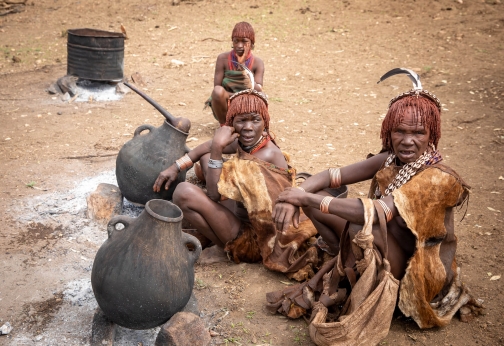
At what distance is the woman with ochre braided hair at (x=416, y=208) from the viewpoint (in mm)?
2910

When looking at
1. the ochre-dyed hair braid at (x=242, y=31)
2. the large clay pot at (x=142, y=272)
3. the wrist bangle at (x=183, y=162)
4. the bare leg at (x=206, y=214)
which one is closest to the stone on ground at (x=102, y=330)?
the large clay pot at (x=142, y=272)

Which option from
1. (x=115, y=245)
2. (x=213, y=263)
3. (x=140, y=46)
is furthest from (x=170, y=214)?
(x=140, y=46)

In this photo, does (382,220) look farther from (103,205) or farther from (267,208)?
(103,205)

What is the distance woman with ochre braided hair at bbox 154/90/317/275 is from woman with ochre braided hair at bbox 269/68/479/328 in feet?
1.69

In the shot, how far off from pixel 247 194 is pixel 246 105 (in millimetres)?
602

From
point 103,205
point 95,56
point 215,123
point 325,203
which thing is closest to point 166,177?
point 103,205

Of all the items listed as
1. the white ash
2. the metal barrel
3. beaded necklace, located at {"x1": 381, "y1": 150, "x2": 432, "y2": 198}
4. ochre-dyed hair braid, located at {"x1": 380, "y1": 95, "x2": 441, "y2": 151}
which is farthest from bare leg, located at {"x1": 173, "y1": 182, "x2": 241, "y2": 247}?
the metal barrel

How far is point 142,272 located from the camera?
2.74m

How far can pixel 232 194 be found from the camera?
144 inches

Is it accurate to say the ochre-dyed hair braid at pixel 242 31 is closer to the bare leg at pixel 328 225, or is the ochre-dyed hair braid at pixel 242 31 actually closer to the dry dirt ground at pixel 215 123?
the dry dirt ground at pixel 215 123

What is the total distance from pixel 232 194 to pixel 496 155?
3.30 metres

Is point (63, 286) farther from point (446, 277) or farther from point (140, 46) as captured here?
point (140, 46)

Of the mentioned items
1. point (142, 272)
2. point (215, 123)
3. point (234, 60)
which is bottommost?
point (215, 123)

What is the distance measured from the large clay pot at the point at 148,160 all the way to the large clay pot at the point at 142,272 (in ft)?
4.48
